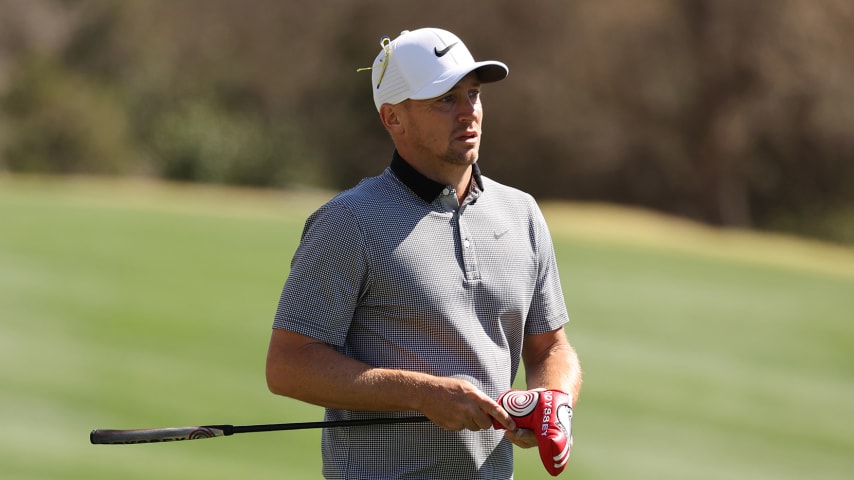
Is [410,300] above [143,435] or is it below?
above

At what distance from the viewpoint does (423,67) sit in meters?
2.92

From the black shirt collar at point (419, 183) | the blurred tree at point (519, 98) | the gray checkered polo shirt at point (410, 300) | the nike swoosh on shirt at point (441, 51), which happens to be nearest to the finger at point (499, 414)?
the gray checkered polo shirt at point (410, 300)

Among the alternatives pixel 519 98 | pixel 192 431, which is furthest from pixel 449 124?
pixel 519 98

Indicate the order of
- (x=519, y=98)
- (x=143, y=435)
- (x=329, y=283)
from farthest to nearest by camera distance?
(x=519, y=98) → (x=143, y=435) → (x=329, y=283)

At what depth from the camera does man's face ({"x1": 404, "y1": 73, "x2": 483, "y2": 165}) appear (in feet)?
9.62

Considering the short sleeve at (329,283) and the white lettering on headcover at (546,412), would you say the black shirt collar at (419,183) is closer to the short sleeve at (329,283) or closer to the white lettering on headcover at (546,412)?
the short sleeve at (329,283)

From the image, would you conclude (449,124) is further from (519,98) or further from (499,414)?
(519,98)

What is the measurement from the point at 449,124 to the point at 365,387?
25.3 inches

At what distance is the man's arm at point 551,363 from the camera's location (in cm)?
307

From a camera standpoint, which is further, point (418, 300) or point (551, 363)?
point (551, 363)

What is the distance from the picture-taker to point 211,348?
10383 millimetres

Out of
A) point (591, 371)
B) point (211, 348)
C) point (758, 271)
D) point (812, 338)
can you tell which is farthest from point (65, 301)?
point (758, 271)

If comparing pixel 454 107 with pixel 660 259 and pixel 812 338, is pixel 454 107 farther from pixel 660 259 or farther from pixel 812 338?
pixel 660 259

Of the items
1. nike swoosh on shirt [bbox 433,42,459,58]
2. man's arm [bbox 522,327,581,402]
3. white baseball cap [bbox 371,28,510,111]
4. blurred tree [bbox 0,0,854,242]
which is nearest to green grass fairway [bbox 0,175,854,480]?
man's arm [bbox 522,327,581,402]
